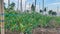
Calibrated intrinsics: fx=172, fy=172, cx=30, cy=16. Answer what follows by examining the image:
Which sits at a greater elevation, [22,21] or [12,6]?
[12,6]

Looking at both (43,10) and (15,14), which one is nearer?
(15,14)

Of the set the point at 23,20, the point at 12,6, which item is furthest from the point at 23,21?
the point at 12,6

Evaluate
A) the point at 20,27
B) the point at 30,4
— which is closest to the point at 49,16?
the point at 30,4

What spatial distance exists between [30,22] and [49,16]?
57 centimetres

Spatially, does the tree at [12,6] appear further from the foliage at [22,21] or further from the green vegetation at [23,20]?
the foliage at [22,21]

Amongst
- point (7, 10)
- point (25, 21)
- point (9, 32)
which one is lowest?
point (9, 32)

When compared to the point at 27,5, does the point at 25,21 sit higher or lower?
lower

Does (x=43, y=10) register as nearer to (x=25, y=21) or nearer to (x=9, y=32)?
(x=25, y=21)

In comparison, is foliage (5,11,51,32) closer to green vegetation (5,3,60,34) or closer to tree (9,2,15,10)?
green vegetation (5,3,60,34)

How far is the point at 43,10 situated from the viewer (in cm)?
394

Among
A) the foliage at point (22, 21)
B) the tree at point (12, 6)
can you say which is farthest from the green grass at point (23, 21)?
the tree at point (12, 6)

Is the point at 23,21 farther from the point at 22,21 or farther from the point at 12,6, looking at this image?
the point at 12,6

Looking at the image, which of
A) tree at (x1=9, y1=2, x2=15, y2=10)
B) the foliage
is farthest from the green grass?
tree at (x1=9, y1=2, x2=15, y2=10)

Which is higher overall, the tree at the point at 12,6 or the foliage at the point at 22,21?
the tree at the point at 12,6
